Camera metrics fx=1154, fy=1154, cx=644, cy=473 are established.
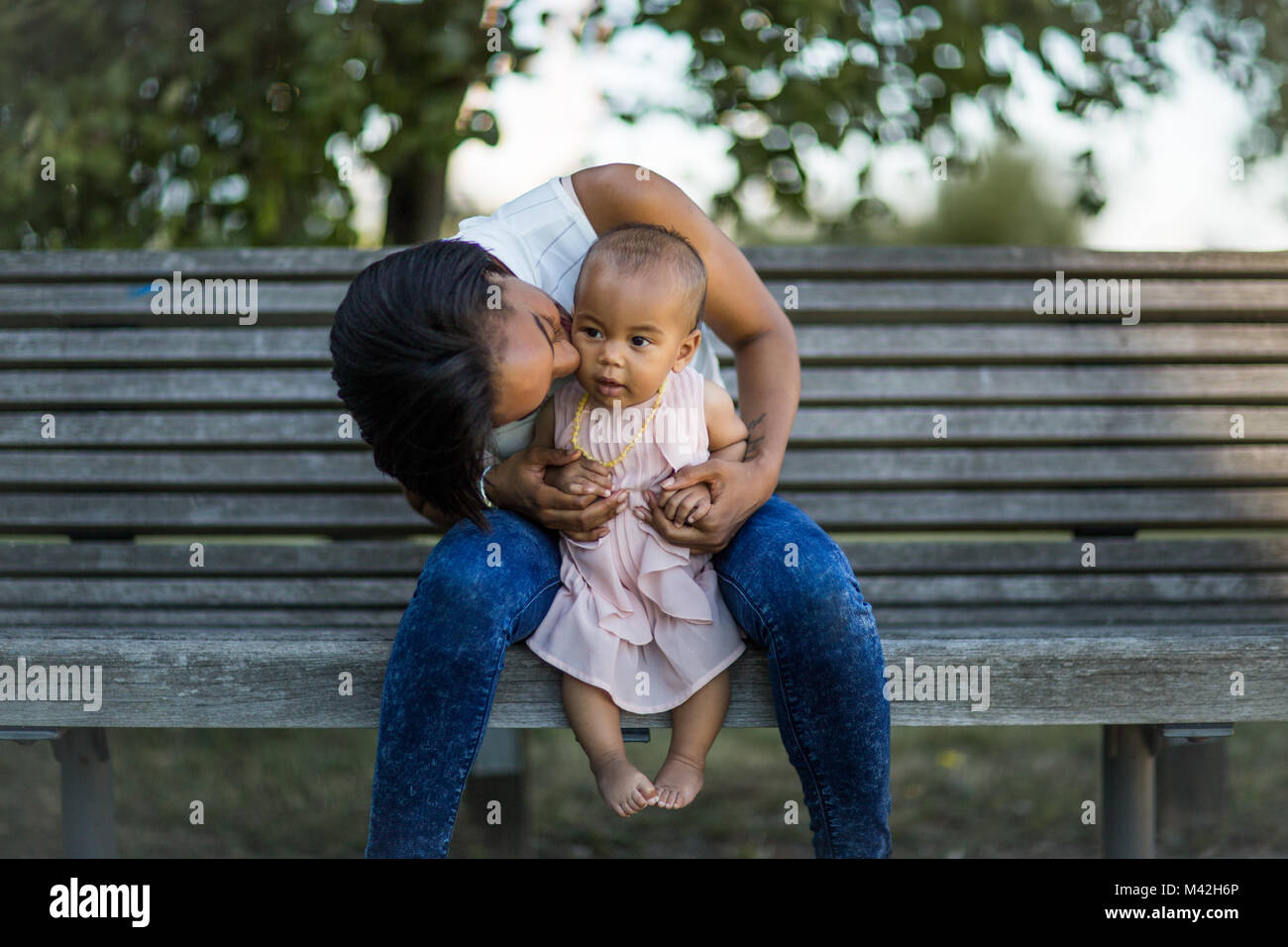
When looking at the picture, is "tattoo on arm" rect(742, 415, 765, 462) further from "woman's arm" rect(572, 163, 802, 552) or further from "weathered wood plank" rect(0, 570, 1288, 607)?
"weathered wood plank" rect(0, 570, 1288, 607)

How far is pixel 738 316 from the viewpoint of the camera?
79.0 inches

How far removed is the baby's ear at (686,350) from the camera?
1.83 metres

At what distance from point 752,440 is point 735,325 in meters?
0.24

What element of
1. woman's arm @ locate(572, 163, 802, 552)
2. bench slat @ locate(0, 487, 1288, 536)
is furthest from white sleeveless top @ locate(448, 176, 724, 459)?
bench slat @ locate(0, 487, 1288, 536)

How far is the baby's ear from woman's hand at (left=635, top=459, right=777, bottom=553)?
0.17 m

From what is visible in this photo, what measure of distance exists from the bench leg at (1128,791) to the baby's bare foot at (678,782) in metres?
0.92

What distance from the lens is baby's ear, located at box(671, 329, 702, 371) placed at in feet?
5.99

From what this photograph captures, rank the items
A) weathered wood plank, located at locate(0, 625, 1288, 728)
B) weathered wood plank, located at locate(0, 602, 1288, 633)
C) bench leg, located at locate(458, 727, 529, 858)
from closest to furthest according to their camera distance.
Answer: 1. weathered wood plank, located at locate(0, 625, 1288, 728)
2. weathered wood plank, located at locate(0, 602, 1288, 633)
3. bench leg, located at locate(458, 727, 529, 858)

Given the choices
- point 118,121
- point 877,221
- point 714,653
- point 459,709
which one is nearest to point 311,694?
point 459,709

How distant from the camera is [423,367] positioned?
1581 mm

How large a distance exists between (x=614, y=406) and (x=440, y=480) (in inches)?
12.1

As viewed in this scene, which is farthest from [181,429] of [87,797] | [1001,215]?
[1001,215]

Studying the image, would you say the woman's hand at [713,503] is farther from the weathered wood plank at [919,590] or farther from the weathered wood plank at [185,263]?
the weathered wood plank at [185,263]

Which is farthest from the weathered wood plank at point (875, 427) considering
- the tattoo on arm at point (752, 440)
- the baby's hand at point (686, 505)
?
the baby's hand at point (686, 505)
